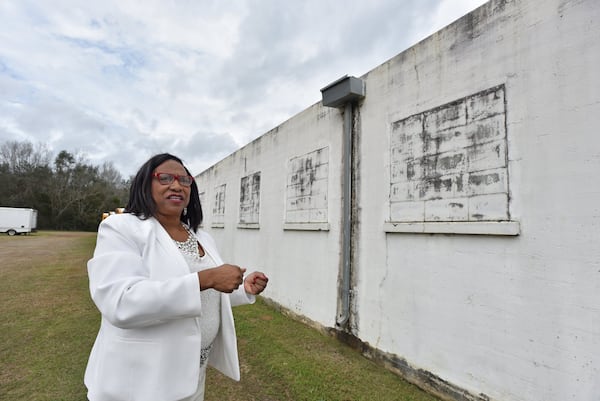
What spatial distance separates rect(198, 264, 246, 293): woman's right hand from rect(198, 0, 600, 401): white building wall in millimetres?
2358

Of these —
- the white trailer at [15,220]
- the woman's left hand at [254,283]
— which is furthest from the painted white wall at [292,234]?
the white trailer at [15,220]

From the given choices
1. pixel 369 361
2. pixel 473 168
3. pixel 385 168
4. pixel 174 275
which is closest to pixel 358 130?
pixel 385 168

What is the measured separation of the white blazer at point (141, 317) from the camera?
113 cm

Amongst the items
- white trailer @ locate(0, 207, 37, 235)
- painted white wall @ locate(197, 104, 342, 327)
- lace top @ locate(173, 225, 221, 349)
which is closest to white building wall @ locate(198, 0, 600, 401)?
painted white wall @ locate(197, 104, 342, 327)

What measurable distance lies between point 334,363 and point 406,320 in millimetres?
998

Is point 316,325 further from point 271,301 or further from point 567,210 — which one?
point 567,210

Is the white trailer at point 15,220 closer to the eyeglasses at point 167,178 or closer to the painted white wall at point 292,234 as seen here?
the painted white wall at point 292,234

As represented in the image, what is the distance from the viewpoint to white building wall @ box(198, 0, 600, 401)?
2.27 m

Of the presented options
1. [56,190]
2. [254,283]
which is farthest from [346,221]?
[56,190]

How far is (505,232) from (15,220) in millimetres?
38093

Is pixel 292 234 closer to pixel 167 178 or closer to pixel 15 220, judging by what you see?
pixel 167 178

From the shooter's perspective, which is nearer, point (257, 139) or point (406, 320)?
point (406, 320)

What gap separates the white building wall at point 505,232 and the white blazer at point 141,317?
2496 millimetres

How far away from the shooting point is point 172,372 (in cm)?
123
